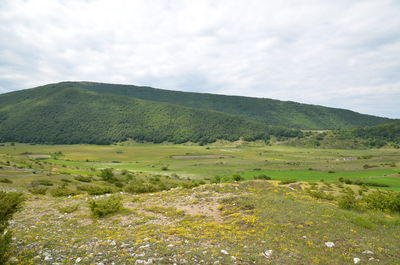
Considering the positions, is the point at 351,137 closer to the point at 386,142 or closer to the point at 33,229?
the point at 386,142

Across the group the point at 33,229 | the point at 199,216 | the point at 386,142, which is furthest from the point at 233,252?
the point at 386,142

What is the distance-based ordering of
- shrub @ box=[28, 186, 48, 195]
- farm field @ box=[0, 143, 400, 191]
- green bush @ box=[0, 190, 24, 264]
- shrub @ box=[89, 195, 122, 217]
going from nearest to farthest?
green bush @ box=[0, 190, 24, 264] < shrub @ box=[89, 195, 122, 217] < shrub @ box=[28, 186, 48, 195] < farm field @ box=[0, 143, 400, 191]

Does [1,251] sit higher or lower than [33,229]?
higher

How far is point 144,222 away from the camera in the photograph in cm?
1622

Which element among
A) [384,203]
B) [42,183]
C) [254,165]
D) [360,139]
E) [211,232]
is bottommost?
[254,165]

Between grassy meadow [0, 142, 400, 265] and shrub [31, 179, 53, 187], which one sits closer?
grassy meadow [0, 142, 400, 265]

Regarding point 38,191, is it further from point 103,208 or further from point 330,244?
point 330,244

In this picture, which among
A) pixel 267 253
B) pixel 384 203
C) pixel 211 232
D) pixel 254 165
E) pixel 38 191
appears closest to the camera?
pixel 267 253

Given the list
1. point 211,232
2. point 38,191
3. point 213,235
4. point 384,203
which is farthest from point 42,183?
point 384,203

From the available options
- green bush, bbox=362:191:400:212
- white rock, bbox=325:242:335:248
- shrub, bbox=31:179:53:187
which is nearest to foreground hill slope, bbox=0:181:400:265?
white rock, bbox=325:242:335:248

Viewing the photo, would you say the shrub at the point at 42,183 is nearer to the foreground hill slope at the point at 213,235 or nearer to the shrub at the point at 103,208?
the foreground hill slope at the point at 213,235

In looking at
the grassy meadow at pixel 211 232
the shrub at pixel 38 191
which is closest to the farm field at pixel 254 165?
the shrub at pixel 38 191

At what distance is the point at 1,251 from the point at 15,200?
519 centimetres

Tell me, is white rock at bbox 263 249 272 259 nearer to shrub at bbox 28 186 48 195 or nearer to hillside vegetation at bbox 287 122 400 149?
shrub at bbox 28 186 48 195
